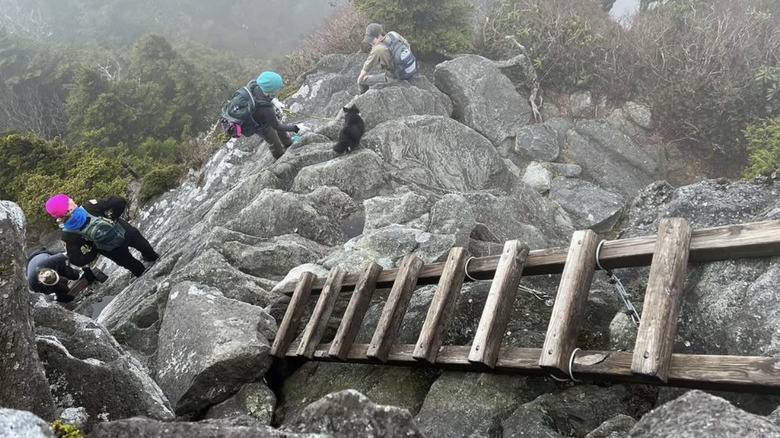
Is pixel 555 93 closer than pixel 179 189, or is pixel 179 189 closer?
pixel 179 189

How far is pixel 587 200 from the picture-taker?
12.8 metres

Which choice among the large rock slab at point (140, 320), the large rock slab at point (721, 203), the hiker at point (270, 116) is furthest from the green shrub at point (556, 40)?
the large rock slab at point (140, 320)

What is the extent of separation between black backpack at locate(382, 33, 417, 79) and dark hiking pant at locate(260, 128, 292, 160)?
Answer: 359cm

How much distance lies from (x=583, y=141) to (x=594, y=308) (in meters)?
10.1

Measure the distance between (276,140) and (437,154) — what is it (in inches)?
140

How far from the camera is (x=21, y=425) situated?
96.0 inches

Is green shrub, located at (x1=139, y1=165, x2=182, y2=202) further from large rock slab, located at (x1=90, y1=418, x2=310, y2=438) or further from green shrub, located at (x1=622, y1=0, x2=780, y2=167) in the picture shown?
large rock slab, located at (x1=90, y1=418, x2=310, y2=438)

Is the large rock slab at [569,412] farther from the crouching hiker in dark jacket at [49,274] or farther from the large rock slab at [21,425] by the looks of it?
the crouching hiker in dark jacket at [49,274]

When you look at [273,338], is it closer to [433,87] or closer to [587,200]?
[587,200]

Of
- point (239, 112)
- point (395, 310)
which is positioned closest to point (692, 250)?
point (395, 310)

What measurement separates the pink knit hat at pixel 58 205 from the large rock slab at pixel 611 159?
38.2ft

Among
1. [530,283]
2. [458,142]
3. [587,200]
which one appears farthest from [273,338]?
→ [587,200]

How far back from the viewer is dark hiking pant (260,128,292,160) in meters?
11.8

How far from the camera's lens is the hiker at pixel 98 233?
9.23 m
